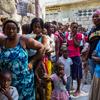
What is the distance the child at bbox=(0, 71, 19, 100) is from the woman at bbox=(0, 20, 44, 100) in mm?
112

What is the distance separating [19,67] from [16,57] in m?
0.14

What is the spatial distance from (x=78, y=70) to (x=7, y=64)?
3.96 m

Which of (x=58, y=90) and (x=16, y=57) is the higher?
(x=16, y=57)

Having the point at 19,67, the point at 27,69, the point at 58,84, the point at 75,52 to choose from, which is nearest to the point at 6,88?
the point at 19,67

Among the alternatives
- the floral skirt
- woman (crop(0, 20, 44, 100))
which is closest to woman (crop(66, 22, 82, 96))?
the floral skirt

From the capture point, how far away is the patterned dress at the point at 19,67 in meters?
4.16

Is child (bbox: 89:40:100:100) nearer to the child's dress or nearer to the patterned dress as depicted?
the child's dress

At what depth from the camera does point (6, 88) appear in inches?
161

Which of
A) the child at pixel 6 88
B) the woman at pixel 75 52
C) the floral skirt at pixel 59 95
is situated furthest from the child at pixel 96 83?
the woman at pixel 75 52

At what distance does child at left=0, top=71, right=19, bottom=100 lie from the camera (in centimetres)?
405

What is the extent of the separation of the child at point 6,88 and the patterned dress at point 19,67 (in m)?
0.11

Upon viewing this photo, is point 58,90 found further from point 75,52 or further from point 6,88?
point 75,52

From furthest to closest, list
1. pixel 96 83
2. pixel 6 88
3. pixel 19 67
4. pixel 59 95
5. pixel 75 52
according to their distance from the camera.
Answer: pixel 75 52 → pixel 59 95 → pixel 96 83 → pixel 19 67 → pixel 6 88

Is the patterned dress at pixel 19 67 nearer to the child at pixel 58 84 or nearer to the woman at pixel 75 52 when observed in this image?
the child at pixel 58 84
